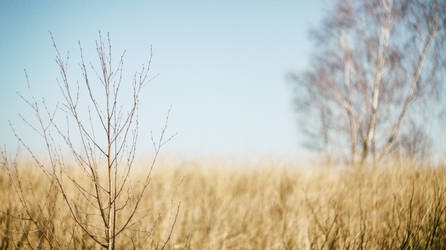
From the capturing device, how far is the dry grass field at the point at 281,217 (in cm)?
134

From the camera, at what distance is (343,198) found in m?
1.97

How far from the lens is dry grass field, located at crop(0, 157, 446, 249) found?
1.34m

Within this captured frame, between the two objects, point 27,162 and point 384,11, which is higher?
point 384,11

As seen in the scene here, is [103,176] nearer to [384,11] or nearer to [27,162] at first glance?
[27,162]

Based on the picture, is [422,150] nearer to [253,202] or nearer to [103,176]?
[253,202]

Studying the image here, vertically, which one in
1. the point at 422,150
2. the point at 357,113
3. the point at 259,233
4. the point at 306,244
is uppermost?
the point at 357,113

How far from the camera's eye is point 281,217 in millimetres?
2258

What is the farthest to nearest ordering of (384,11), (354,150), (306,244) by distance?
(354,150) → (384,11) → (306,244)

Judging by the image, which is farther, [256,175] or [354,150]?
[354,150]

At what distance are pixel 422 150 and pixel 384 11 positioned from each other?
5426 millimetres

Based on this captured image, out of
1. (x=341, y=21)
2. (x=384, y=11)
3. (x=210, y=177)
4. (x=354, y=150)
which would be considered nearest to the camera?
(x=210, y=177)

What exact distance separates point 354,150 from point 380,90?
1802 mm

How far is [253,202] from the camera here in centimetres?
259

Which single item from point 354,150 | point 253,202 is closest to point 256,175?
point 253,202
